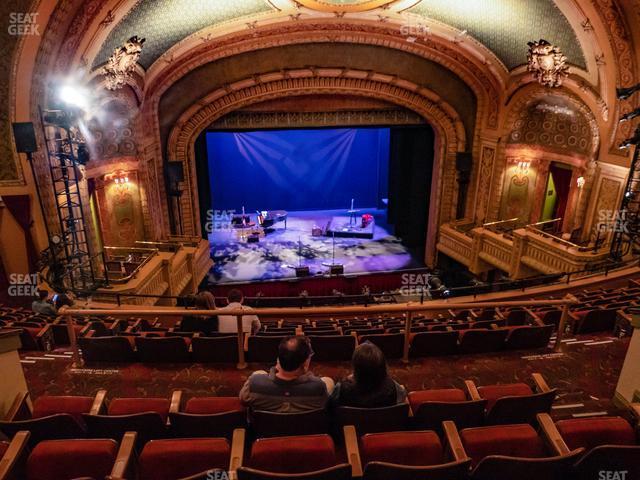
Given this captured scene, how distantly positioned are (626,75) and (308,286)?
8.67 metres

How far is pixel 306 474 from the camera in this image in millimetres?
2174

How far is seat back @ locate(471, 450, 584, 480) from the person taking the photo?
Answer: 229cm

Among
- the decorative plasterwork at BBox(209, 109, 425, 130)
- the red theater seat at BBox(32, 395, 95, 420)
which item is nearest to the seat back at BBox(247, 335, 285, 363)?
the red theater seat at BBox(32, 395, 95, 420)

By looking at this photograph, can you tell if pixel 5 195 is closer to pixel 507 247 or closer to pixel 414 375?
pixel 414 375

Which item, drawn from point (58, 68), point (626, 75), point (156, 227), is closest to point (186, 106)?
point (156, 227)

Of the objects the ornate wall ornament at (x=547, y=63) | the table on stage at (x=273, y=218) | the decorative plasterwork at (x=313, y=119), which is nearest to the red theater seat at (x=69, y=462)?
the ornate wall ornament at (x=547, y=63)

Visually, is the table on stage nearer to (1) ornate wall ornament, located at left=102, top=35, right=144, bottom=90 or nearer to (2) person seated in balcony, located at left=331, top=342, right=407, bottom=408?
(1) ornate wall ornament, located at left=102, top=35, right=144, bottom=90

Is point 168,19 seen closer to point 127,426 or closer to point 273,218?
point 273,218

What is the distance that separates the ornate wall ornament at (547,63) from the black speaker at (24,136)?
9.87 m

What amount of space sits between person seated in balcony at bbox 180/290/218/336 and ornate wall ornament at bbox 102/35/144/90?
20.4 ft

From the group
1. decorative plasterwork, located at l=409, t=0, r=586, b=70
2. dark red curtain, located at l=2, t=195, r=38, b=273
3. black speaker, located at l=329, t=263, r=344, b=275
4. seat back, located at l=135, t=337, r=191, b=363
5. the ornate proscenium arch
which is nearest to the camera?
seat back, located at l=135, t=337, r=191, b=363

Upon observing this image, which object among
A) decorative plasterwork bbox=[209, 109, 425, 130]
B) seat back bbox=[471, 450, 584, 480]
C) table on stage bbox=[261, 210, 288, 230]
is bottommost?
table on stage bbox=[261, 210, 288, 230]

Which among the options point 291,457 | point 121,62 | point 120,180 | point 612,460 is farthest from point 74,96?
point 612,460

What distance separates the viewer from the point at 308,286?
42.7 feet
